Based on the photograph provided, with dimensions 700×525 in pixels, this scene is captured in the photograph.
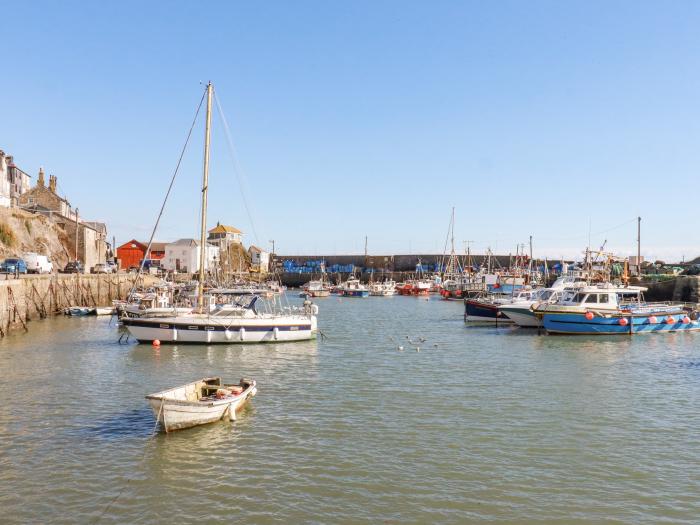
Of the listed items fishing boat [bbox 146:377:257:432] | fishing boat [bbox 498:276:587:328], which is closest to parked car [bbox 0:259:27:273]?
fishing boat [bbox 146:377:257:432]

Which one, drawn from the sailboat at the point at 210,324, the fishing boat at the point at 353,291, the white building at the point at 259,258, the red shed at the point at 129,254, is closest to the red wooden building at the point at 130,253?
the red shed at the point at 129,254

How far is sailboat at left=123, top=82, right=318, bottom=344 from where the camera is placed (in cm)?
3334

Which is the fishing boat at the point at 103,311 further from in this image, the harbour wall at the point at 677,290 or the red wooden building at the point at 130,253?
the red wooden building at the point at 130,253

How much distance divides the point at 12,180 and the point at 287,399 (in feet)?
276

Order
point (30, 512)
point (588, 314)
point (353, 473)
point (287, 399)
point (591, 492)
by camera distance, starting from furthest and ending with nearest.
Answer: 1. point (588, 314)
2. point (287, 399)
3. point (353, 473)
4. point (591, 492)
5. point (30, 512)

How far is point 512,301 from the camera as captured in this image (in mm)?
50562

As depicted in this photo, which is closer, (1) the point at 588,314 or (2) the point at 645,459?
(2) the point at 645,459

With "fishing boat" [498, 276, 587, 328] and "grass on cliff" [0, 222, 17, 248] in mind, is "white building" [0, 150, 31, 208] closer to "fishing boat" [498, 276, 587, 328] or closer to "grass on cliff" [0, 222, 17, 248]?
"grass on cliff" [0, 222, 17, 248]

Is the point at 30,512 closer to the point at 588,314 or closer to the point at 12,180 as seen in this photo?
the point at 588,314

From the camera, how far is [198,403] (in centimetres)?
1667

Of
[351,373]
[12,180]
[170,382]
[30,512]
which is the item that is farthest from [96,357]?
[12,180]

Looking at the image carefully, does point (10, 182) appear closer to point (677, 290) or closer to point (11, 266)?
point (11, 266)

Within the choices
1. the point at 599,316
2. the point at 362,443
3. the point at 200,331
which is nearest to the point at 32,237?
the point at 200,331

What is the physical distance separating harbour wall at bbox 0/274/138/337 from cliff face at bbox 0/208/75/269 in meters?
8.82
